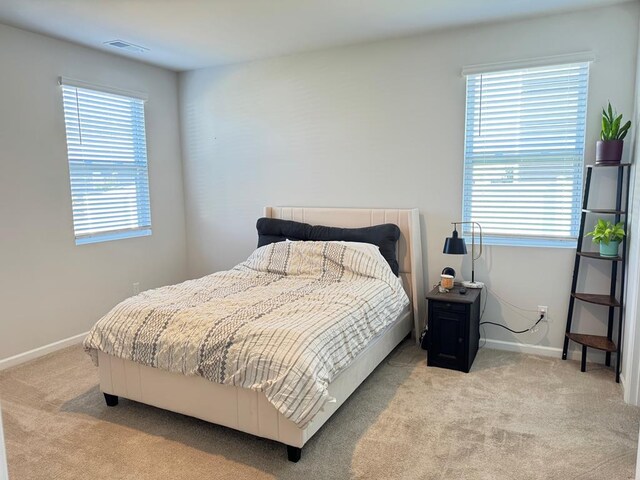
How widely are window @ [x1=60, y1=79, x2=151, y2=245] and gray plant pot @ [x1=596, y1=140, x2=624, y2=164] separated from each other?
392cm

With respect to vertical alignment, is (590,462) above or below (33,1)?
below

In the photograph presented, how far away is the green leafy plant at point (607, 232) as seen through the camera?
3.08 meters

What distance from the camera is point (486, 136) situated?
3.63 metres

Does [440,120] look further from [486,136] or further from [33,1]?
[33,1]

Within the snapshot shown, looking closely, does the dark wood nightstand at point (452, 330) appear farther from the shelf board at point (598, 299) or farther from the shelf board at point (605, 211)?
the shelf board at point (605, 211)

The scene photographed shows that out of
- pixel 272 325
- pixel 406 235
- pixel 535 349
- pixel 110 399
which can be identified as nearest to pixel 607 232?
pixel 535 349

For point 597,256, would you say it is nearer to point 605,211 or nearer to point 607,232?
point 607,232

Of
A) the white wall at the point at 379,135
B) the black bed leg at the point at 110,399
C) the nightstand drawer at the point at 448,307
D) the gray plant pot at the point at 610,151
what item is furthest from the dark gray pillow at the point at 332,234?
the black bed leg at the point at 110,399

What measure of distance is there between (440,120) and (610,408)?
7.68 feet

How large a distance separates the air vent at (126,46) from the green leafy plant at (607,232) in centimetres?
388

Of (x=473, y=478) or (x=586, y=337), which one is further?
(x=586, y=337)

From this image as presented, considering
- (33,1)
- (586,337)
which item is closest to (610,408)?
(586,337)

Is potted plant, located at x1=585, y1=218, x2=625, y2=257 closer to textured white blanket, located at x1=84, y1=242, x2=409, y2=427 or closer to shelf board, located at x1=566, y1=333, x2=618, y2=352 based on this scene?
shelf board, located at x1=566, y1=333, x2=618, y2=352

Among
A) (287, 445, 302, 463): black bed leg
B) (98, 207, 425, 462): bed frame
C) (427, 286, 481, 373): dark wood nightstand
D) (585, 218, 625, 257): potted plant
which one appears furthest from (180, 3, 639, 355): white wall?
(287, 445, 302, 463): black bed leg
